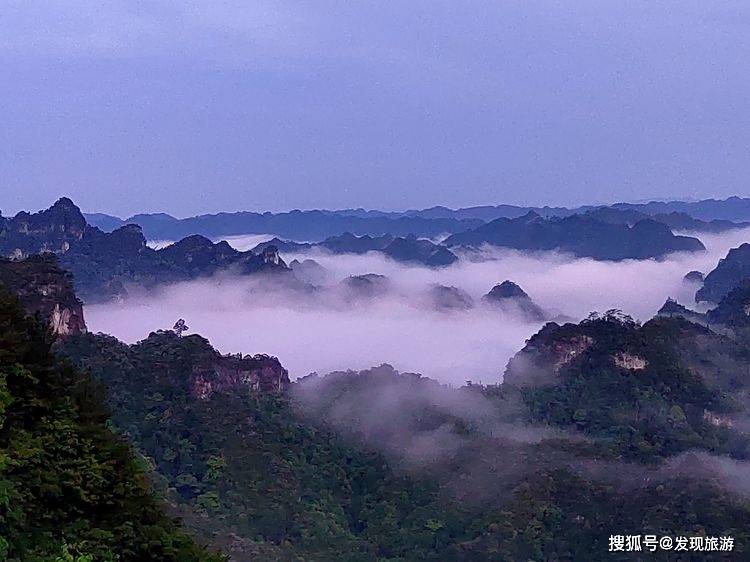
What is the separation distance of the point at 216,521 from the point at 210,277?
215ft

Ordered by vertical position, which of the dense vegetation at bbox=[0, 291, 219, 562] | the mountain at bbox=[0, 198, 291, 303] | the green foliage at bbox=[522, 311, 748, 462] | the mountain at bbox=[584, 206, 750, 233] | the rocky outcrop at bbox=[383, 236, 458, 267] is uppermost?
the mountain at bbox=[584, 206, 750, 233]

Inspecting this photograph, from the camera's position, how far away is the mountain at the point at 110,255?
81.9 m

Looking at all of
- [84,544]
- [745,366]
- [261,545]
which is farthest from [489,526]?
[745,366]

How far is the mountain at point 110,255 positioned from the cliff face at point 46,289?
36683 millimetres

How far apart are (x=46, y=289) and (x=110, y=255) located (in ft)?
171

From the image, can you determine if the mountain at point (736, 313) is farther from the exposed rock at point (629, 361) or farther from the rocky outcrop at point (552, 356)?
the rocky outcrop at point (552, 356)

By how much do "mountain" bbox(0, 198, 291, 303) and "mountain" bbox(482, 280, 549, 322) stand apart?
2620cm

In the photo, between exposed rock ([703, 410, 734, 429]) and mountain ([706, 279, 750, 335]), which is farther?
mountain ([706, 279, 750, 335])

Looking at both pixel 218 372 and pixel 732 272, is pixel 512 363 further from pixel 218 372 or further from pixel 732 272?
pixel 732 272

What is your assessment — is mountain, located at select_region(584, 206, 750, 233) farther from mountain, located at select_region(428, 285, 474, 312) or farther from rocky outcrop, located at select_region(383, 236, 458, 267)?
mountain, located at select_region(428, 285, 474, 312)

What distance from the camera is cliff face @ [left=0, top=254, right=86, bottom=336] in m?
37.4

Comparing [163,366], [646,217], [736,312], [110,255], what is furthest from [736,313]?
[646,217]

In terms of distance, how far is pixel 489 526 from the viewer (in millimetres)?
30781

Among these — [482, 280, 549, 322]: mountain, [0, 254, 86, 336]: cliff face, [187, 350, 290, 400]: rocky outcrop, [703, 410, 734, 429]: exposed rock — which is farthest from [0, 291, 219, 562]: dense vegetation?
[482, 280, 549, 322]: mountain
